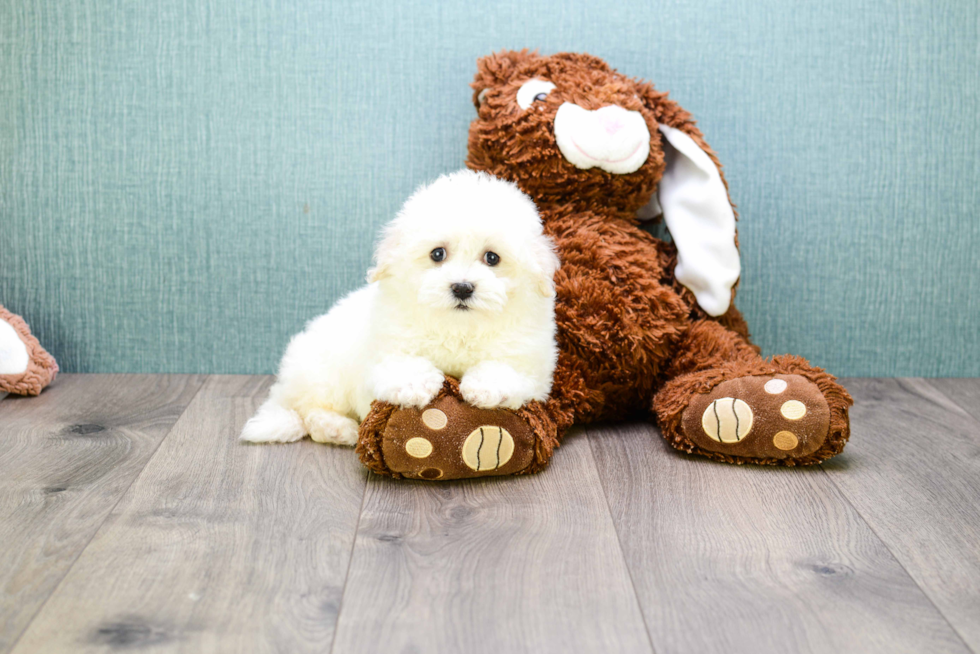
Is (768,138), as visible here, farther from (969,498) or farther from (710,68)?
(969,498)

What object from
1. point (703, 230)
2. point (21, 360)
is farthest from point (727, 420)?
point (21, 360)

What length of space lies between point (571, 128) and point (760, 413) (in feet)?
1.65

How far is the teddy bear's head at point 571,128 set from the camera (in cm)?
133

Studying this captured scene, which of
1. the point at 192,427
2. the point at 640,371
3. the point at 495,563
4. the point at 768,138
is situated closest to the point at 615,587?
the point at 495,563

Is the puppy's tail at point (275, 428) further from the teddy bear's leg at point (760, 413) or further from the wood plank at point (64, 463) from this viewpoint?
the teddy bear's leg at point (760, 413)

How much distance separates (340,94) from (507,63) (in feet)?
1.06

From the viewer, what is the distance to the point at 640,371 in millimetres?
1354

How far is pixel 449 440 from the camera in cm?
111

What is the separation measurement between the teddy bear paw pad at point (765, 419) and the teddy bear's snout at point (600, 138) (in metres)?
0.38

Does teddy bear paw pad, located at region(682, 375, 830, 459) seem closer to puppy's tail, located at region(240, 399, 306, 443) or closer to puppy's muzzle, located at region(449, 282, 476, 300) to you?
puppy's muzzle, located at region(449, 282, 476, 300)

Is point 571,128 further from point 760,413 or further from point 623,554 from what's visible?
point 623,554

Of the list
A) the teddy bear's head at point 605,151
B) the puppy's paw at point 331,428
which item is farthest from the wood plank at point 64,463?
the teddy bear's head at point 605,151

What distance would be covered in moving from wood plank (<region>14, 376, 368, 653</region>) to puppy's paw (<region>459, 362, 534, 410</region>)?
0.62 ft

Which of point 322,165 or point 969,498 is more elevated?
point 322,165
